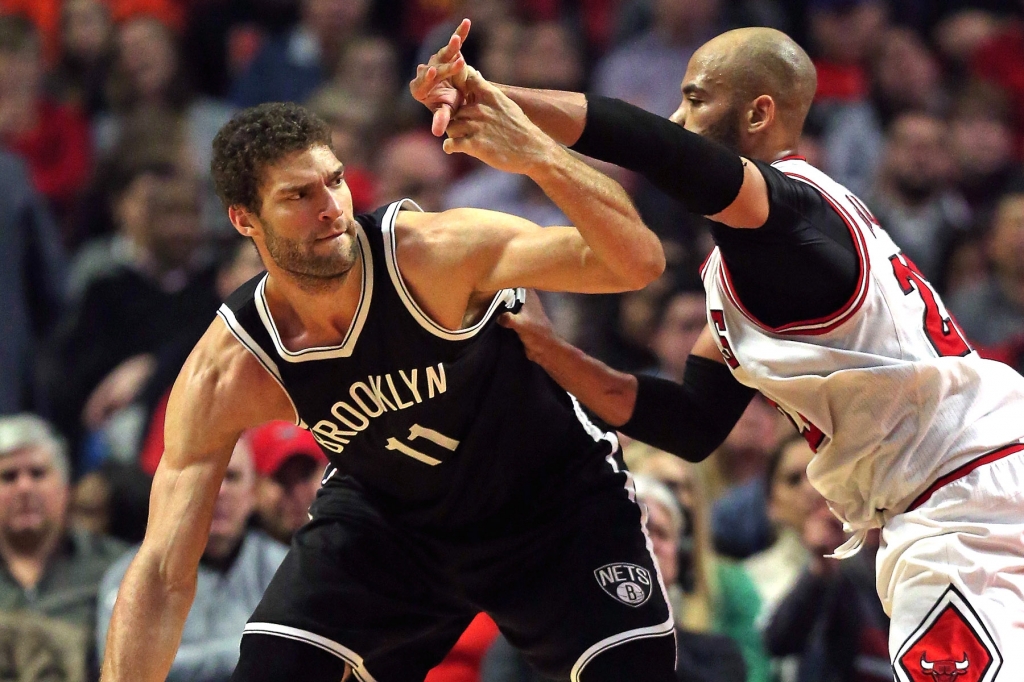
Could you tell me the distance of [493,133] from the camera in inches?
138

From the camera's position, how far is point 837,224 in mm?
3854

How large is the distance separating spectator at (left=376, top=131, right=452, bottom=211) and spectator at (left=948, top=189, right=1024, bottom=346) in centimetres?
305

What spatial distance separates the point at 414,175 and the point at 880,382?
4.91m

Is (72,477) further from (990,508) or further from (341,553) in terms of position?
(990,508)

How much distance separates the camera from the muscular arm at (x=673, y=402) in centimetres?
455

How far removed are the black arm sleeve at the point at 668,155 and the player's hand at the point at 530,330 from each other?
0.88m

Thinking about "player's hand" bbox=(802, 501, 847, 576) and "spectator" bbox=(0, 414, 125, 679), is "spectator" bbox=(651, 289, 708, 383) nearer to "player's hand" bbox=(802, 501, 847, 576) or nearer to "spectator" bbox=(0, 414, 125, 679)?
"player's hand" bbox=(802, 501, 847, 576)

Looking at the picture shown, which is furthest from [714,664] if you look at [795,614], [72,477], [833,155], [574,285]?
[833,155]

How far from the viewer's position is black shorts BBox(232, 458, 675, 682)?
14.1ft

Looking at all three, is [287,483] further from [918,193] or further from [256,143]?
[918,193]

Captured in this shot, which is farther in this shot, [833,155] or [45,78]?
[45,78]

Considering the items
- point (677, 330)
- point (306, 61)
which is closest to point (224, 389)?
point (677, 330)

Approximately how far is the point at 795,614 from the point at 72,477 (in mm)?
4023

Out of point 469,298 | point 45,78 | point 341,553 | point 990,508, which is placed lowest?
point 341,553
